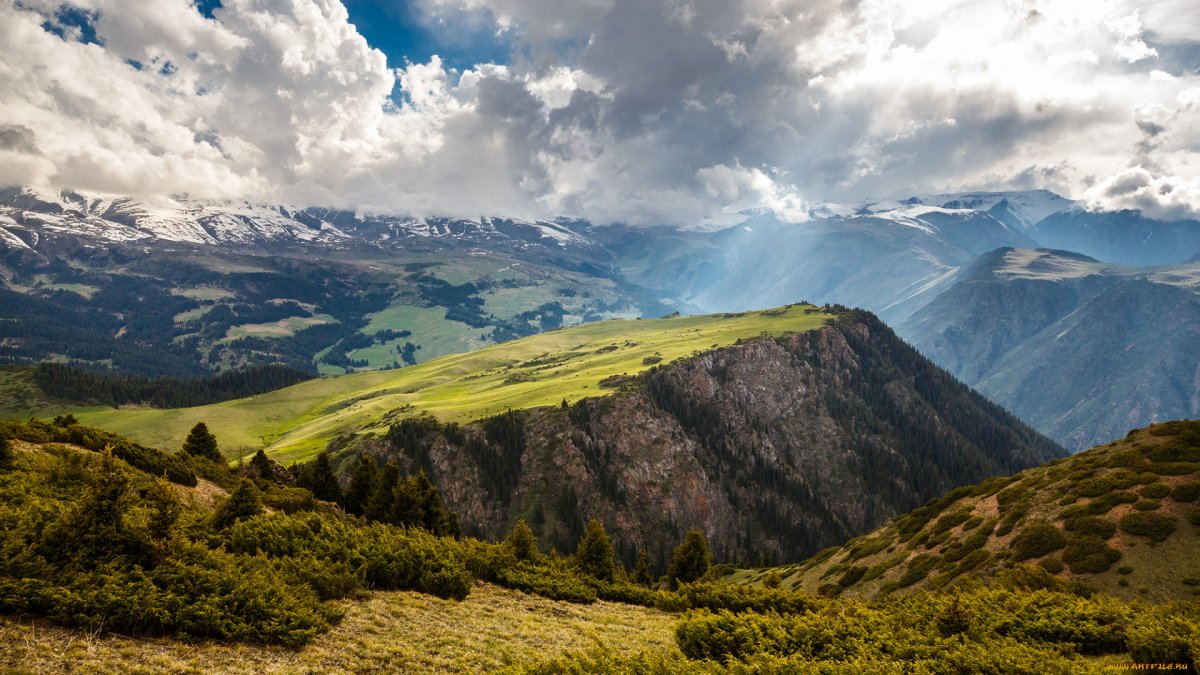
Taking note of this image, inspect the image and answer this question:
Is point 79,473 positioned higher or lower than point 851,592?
higher

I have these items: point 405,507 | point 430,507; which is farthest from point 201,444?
point 430,507

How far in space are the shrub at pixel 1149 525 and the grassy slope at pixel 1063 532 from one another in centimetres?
40

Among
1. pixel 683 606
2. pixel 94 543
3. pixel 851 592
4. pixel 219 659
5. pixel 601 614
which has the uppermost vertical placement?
pixel 94 543

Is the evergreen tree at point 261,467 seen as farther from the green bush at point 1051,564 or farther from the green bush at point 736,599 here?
the green bush at point 1051,564

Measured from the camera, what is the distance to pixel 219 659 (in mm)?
18969

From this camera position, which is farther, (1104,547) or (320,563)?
(1104,547)

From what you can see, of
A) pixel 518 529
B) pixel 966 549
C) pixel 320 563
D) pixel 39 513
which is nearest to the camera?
pixel 39 513

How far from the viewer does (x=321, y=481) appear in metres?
81.2

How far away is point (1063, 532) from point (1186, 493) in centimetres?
1007

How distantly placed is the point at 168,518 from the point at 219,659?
757 cm

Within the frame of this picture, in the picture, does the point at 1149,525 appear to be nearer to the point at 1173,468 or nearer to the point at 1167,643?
the point at 1173,468

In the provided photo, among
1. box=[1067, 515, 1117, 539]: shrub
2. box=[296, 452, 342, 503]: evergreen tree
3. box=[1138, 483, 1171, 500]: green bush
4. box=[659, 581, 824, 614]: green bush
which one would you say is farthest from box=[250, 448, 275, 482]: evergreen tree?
box=[1138, 483, 1171, 500]: green bush

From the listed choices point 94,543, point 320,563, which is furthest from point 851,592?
point 94,543

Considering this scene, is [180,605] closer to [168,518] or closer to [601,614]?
[168,518]
